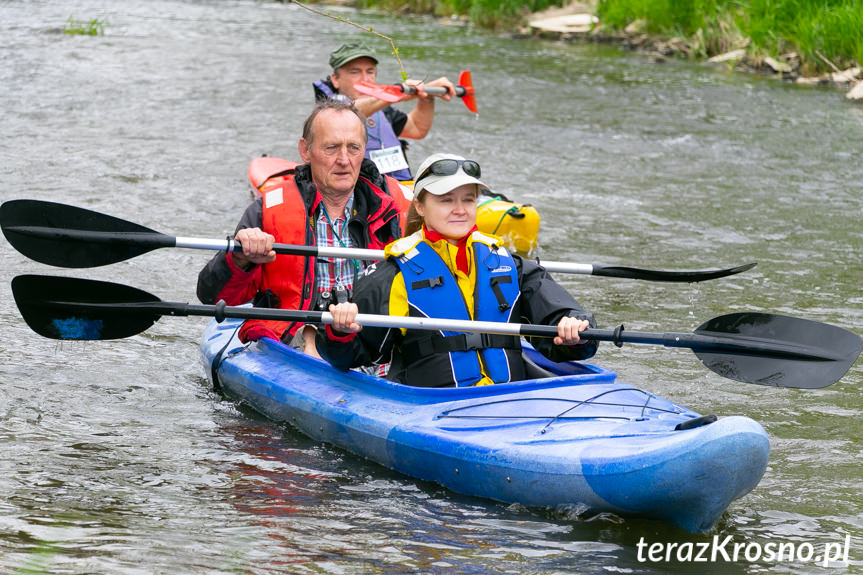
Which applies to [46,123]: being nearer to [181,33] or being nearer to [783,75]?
[181,33]

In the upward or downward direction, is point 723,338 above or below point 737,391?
above

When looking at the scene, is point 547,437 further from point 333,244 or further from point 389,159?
point 389,159

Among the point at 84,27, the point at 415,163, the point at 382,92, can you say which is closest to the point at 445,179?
the point at 382,92

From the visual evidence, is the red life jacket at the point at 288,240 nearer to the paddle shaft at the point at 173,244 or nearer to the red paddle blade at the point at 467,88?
the paddle shaft at the point at 173,244

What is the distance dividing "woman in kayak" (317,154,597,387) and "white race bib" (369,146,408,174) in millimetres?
3328

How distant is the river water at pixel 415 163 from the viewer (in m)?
3.83

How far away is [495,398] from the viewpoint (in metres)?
4.20

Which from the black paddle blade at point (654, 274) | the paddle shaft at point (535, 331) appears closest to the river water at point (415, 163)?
the paddle shaft at point (535, 331)

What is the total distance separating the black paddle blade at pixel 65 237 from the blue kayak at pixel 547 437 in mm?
773

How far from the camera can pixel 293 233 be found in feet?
16.1

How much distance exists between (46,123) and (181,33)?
6.98 m

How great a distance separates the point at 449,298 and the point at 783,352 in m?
1.16

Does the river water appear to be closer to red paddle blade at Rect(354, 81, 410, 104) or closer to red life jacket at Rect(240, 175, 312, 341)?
red life jacket at Rect(240, 175, 312, 341)

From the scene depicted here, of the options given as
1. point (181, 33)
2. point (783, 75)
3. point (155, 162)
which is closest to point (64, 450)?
point (155, 162)
